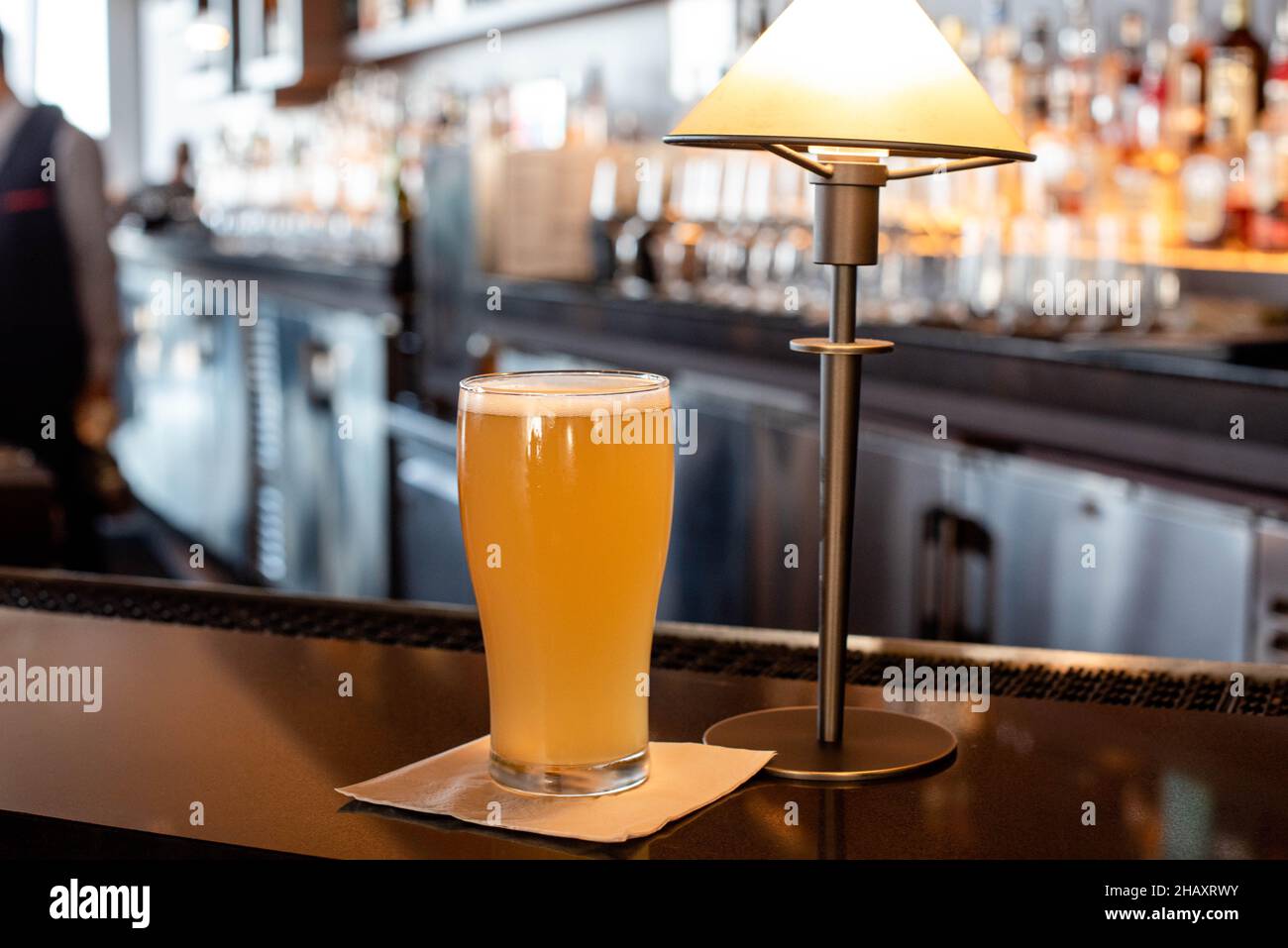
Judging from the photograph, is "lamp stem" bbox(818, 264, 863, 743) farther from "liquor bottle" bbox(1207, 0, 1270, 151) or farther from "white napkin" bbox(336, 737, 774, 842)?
"liquor bottle" bbox(1207, 0, 1270, 151)

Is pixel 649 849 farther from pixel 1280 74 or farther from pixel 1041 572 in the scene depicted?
pixel 1280 74

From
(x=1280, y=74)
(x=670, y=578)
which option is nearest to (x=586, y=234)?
(x=670, y=578)

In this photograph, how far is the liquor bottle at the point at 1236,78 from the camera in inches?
101

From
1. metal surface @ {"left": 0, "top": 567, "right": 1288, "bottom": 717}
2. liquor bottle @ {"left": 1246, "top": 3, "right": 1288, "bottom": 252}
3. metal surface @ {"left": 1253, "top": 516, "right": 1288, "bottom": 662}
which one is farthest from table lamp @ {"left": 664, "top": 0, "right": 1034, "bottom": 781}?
liquor bottle @ {"left": 1246, "top": 3, "right": 1288, "bottom": 252}

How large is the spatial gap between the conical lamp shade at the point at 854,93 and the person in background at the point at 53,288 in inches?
135

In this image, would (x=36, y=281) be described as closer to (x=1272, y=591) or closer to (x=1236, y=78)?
(x=1236, y=78)

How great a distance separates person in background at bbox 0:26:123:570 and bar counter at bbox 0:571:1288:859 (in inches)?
121

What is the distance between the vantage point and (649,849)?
557mm

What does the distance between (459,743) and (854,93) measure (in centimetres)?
32

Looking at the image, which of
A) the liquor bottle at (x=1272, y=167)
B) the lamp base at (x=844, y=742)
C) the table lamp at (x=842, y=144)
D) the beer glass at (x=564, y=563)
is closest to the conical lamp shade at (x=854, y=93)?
the table lamp at (x=842, y=144)

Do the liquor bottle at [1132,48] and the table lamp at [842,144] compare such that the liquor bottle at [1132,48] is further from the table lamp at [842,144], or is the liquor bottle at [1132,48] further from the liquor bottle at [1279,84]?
the table lamp at [842,144]

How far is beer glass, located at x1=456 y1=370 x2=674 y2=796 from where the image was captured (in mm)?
604

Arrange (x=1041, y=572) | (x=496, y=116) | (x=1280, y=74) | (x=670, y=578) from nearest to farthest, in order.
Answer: (x=1041, y=572), (x=1280, y=74), (x=670, y=578), (x=496, y=116)

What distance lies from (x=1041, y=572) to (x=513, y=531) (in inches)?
61.0
